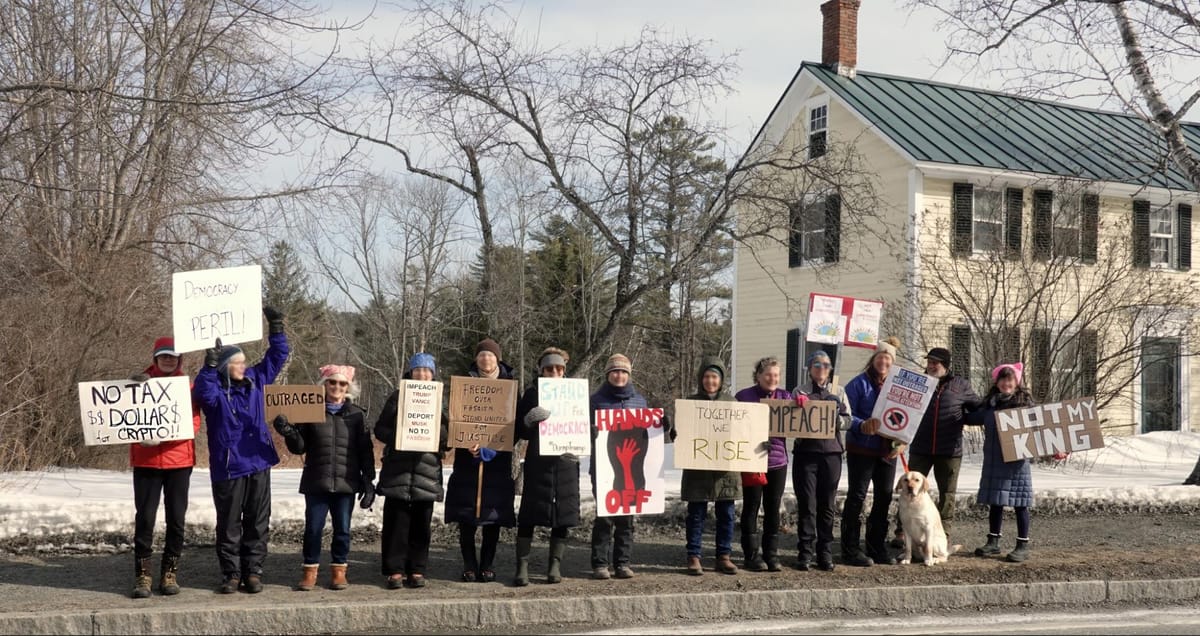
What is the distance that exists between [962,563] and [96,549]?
7094 millimetres

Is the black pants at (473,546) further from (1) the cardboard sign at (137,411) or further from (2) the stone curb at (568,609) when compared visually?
(1) the cardboard sign at (137,411)

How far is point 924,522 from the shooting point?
9.11m

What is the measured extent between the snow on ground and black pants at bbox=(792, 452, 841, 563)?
2.09 meters

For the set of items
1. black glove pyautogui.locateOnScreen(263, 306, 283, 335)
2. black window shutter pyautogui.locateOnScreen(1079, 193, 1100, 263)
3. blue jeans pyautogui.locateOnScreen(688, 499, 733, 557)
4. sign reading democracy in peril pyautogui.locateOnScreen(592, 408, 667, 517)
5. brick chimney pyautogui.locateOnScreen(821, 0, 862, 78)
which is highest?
brick chimney pyautogui.locateOnScreen(821, 0, 862, 78)

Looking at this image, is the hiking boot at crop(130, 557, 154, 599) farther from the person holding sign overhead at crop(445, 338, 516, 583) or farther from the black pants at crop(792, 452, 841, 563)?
the black pants at crop(792, 452, 841, 563)

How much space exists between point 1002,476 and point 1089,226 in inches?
513

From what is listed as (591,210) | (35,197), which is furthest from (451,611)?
(35,197)

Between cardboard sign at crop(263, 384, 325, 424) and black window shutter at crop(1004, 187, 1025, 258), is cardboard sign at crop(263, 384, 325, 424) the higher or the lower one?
the lower one

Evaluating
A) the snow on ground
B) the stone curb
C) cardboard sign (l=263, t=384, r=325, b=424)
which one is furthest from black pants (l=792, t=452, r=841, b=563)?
cardboard sign (l=263, t=384, r=325, b=424)

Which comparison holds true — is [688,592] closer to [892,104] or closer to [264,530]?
[264,530]

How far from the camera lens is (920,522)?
29.9 ft

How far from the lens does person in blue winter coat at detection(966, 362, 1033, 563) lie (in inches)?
376

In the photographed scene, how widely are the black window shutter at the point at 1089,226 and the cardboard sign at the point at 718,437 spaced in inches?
479

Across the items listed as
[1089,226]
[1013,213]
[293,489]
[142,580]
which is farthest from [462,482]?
[1013,213]
